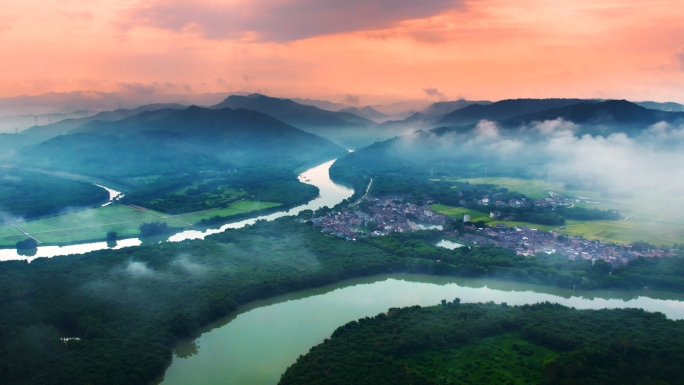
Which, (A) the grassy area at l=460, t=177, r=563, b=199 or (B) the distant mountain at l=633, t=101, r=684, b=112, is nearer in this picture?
(A) the grassy area at l=460, t=177, r=563, b=199

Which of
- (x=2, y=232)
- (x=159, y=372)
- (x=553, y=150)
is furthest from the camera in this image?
(x=553, y=150)

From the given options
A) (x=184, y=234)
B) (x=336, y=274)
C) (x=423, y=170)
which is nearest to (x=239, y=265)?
(x=336, y=274)

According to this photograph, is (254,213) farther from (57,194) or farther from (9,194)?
(9,194)

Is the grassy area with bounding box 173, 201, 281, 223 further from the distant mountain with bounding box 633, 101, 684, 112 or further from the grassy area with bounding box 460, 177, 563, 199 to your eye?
the distant mountain with bounding box 633, 101, 684, 112

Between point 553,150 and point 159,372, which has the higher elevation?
point 553,150

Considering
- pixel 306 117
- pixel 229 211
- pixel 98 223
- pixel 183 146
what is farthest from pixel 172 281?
pixel 306 117

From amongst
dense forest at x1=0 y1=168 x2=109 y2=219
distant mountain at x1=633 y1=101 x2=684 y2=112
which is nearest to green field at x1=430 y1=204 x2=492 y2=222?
dense forest at x1=0 y1=168 x2=109 y2=219

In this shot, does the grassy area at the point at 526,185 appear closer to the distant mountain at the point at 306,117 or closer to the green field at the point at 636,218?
the green field at the point at 636,218
